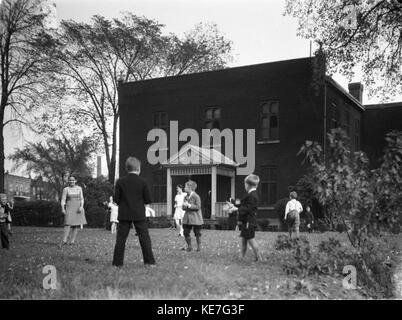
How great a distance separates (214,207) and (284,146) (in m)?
4.75

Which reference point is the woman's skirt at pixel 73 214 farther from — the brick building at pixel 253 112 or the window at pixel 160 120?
the window at pixel 160 120

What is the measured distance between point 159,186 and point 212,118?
4834 mm

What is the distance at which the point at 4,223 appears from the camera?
37.7 feet

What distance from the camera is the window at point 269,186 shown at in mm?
24688

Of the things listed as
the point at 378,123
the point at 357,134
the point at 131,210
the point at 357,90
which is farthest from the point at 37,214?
the point at 357,90

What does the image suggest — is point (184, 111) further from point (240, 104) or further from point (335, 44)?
point (335, 44)

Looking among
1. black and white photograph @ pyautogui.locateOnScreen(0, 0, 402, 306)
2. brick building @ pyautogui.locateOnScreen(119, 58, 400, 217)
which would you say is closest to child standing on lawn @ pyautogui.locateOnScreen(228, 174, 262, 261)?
black and white photograph @ pyautogui.locateOnScreen(0, 0, 402, 306)

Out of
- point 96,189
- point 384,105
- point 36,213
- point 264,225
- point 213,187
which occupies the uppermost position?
point 384,105

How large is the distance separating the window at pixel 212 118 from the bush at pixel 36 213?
9.42 m

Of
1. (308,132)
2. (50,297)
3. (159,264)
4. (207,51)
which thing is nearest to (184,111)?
(207,51)

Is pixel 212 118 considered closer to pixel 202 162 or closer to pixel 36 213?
pixel 202 162

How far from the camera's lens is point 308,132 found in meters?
24.1
